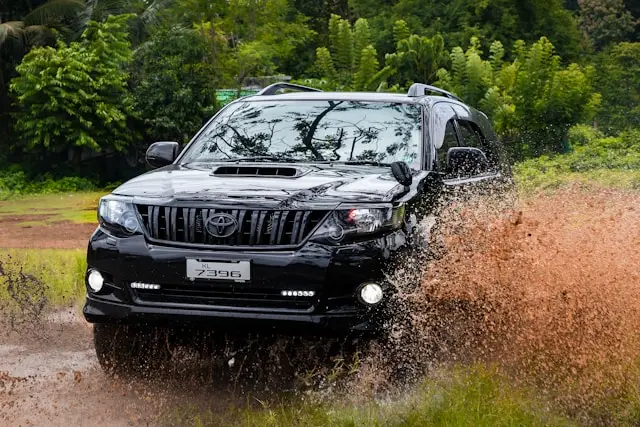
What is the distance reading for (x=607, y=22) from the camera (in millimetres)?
57969

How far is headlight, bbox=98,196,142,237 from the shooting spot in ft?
16.7

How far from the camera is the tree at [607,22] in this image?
57.6 meters

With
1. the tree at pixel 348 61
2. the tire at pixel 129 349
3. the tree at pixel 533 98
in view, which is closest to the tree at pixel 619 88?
the tree at pixel 533 98

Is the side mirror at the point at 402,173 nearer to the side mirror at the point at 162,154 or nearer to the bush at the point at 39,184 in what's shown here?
the side mirror at the point at 162,154

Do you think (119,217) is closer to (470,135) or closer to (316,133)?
(316,133)

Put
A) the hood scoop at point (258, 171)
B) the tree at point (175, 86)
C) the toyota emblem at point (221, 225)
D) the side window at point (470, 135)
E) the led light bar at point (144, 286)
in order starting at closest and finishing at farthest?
the toyota emblem at point (221, 225)
the led light bar at point (144, 286)
the hood scoop at point (258, 171)
the side window at point (470, 135)
the tree at point (175, 86)

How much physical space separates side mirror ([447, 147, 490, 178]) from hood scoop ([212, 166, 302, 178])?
1.07 metres

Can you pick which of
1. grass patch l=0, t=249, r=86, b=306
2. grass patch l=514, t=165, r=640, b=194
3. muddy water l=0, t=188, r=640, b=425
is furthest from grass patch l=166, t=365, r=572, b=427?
grass patch l=514, t=165, r=640, b=194

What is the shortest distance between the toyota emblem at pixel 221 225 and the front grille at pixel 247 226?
0.01 meters

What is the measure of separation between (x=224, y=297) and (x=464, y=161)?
6.88 ft

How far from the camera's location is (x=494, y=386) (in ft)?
15.5

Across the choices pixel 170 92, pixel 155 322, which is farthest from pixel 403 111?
pixel 170 92

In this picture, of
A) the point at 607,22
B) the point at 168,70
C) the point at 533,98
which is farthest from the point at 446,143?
the point at 607,22

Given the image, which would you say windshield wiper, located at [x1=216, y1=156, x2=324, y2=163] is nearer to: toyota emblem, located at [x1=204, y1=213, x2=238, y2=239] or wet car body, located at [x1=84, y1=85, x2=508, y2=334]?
wet car body, located at [x1=84, y1=85, x2=508, y2=334]
